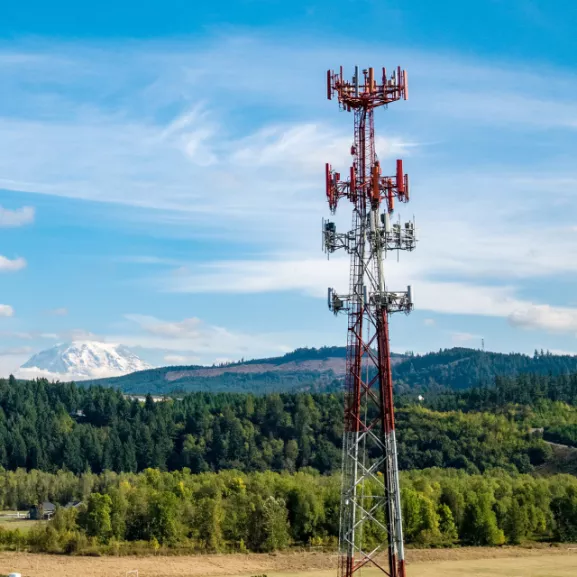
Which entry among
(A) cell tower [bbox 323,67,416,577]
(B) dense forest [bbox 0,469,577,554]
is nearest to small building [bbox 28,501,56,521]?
(B) dense forest [bbox 0,469,577,554]

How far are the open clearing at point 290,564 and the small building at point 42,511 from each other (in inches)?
2532

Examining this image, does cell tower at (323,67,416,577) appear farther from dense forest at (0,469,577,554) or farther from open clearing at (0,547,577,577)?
dense forest at (0,469,577,554)

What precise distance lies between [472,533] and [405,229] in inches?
3221

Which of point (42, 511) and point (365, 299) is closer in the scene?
point (365, 299)

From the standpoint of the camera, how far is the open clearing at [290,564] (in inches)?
3681

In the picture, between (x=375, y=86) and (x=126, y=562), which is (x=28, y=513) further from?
(x=375, y=86)

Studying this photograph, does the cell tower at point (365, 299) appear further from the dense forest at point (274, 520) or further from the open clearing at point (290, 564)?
the dense forest at point (274, 520)

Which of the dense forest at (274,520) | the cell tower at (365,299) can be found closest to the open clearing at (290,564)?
the dense forest at (274,520)

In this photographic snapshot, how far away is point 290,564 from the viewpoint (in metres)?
104

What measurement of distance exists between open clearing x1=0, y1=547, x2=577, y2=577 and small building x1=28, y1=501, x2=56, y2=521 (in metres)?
64.3

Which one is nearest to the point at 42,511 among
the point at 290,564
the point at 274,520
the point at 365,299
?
the point at 274,520

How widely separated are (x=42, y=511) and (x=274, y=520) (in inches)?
2943

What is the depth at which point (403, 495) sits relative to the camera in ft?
389

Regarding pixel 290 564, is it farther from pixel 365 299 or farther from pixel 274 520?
pixel 365 299
